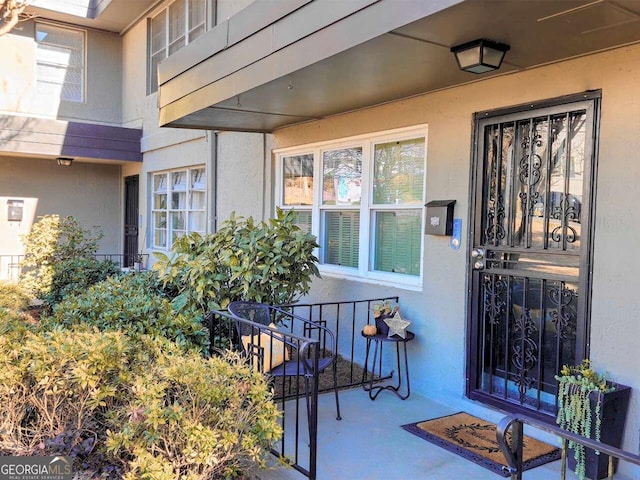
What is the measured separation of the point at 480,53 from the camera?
10.4ft

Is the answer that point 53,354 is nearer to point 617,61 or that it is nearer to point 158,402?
point 158,402

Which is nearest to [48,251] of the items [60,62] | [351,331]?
[60,62]

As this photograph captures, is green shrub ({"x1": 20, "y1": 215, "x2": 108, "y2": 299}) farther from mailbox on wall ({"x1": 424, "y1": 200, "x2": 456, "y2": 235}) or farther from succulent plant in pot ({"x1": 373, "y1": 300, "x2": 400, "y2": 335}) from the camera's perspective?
mailbox on wall ({"x1": 424, "y1": 200, "x2": 456, "y2": 235})

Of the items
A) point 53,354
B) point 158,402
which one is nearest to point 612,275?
point 158,402

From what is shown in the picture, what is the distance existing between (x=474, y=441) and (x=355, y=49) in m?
2.74

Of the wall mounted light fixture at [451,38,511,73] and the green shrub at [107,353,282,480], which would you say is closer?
the green shrub at [107,353,282,480]

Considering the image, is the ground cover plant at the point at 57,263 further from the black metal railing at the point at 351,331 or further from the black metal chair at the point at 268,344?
the black metal chair at the point at 268,344

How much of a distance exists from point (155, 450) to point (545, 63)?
3387mm

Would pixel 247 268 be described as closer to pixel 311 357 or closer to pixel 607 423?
pixel 311 357

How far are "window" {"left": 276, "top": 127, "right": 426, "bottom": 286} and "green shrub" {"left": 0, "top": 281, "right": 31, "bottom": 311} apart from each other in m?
3.33

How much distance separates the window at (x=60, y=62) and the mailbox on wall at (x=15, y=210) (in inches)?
91.8

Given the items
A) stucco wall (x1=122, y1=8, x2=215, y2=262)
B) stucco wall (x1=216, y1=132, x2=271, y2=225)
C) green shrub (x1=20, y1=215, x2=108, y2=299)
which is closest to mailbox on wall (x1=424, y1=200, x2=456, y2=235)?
stucco wall (x1=216, y1=132, x2=271, y2=225)

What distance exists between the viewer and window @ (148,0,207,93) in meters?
8.90

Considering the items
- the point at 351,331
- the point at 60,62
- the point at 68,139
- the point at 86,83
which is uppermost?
the point at 60,62
